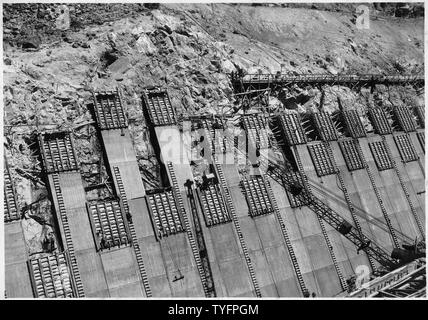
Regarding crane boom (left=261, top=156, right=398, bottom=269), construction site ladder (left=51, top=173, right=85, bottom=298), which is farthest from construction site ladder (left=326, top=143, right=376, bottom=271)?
construction site ladder (left=51, top=173, right=85, bottom=298)

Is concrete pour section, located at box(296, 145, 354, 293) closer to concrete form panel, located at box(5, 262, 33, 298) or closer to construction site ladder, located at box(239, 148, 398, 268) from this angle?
construction site ladder, located at box(239, 148, 398, 268)

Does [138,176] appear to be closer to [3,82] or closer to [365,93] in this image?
[3,82]

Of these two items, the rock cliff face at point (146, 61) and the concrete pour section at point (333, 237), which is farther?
the concrete pour section at point (333, 237)

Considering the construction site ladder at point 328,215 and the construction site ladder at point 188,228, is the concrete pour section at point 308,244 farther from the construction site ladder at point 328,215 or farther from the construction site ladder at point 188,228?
the construction site ladder at point 188,228

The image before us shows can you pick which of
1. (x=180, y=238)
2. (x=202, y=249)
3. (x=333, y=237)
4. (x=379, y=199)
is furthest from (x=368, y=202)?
(x=180, y=238)

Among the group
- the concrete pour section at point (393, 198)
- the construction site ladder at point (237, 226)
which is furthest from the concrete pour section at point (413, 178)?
the construction site ladder at point (237, 226)

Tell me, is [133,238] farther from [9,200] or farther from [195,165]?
[9,200]
